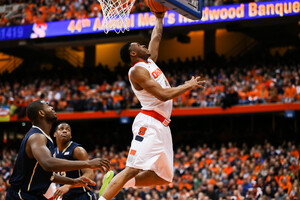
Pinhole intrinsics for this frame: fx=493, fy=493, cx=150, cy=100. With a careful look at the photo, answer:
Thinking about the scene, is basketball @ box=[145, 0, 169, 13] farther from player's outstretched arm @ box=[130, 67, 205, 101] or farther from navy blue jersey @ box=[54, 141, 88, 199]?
navy blue jersey @ box=[54, 141, 88, 199]

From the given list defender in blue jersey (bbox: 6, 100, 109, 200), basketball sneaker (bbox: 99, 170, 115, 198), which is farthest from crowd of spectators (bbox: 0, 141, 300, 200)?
defender in blue jersey (bbox: 6, 100, 109, 200)

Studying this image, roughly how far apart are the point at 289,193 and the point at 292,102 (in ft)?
14.9

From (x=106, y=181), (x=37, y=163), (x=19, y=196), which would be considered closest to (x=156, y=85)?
(x=106, y=181)

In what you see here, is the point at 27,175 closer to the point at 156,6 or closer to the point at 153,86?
the point at 153,86

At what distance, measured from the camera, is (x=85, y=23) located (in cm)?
2194

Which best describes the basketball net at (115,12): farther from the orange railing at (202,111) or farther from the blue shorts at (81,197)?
the orange railing at (202,111)

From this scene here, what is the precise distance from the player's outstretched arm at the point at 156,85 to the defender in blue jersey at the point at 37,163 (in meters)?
1.18

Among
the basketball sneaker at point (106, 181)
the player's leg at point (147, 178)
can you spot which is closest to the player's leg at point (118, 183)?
the player's leg at point (147, 178)

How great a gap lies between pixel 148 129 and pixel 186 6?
2050mm

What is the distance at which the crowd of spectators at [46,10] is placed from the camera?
22.4 meters

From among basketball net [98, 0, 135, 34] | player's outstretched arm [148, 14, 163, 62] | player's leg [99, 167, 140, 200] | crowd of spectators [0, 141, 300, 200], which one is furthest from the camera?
crowd of spectators [0, 141, 300, 200]

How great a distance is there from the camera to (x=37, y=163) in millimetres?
5656

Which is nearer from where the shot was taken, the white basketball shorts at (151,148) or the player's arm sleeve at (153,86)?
the player's arm sleeve at (153,86)

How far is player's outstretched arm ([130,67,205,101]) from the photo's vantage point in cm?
606
